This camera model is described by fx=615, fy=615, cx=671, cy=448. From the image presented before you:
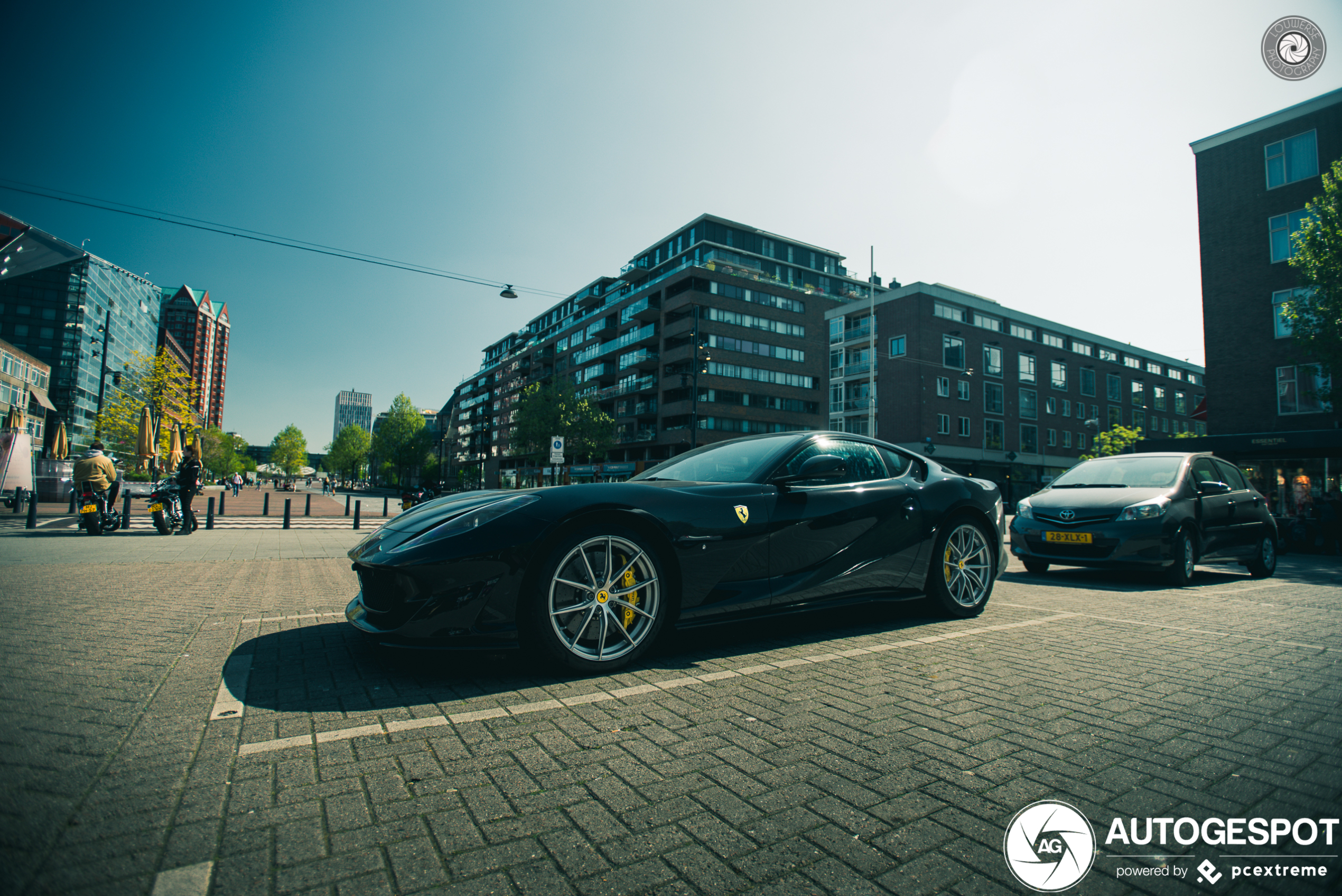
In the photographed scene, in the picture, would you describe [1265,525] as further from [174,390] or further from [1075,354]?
[1075,354]

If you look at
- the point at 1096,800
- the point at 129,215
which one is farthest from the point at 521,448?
the point at 1096,800

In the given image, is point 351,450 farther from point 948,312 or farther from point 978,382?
point 978,382

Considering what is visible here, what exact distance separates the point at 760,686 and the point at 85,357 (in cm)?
10747

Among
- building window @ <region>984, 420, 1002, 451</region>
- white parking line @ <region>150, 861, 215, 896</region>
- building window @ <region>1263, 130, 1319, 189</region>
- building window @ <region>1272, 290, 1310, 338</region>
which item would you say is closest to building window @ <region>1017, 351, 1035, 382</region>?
building window @ <region>984, 420, 1002, 451</region>

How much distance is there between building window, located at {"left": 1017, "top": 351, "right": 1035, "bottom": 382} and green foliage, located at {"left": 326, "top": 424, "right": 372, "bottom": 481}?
101 meters

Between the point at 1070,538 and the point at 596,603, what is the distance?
21.9ft

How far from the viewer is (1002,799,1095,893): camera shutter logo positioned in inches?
61.1

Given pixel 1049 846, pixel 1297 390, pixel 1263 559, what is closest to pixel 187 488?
pixel 1049 846

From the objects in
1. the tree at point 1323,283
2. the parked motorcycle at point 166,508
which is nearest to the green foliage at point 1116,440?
the tree at point 1323,283

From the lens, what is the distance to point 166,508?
12.2 metres

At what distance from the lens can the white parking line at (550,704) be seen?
226 cm

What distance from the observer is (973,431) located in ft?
171

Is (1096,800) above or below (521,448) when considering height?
below

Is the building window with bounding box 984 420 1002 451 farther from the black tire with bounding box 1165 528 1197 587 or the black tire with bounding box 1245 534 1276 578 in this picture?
the black tire with bounding box 1165 528 1197 587
